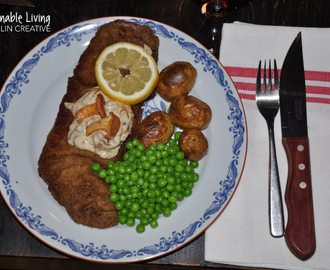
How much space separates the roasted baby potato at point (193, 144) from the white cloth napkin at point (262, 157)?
1.84ft

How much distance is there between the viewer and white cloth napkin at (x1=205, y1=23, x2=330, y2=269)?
2.62 m

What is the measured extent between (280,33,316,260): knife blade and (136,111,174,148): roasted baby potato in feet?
4.10

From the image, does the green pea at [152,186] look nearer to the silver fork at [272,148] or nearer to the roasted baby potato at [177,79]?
the roasted baby potato at [177,79]

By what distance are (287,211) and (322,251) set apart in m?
0.50

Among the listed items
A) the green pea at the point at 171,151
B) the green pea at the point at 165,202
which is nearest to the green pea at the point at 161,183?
the green pea at the point at 165,202

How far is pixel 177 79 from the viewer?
271cm

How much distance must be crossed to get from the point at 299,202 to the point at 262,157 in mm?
563

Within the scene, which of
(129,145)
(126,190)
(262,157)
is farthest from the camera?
(262,157)

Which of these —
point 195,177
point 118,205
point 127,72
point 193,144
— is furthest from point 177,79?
point 118,205

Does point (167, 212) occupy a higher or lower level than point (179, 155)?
lower

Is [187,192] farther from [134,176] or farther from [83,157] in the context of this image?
[83,157]

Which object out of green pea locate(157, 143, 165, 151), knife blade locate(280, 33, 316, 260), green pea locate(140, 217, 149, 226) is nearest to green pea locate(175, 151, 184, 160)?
green pea locate(157, 143, 165, 151)

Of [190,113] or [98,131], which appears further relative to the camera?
[190,113]

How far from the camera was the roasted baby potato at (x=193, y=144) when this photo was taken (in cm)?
263
